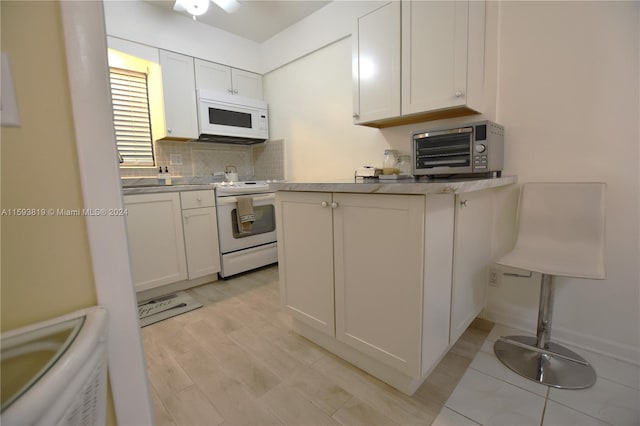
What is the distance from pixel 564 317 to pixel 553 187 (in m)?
0.77

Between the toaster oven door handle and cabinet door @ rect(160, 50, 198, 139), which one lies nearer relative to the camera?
the toaster oven door handle

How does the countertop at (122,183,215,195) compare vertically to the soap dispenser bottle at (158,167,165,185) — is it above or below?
below

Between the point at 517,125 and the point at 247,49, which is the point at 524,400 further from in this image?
the point at 247,49

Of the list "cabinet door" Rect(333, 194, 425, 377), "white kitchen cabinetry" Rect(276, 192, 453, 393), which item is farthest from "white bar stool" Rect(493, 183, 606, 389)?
"cabinet door" Rect(333, 194, 425, 377)

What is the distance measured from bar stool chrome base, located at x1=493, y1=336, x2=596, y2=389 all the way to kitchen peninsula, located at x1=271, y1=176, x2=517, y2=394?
0.84 ft

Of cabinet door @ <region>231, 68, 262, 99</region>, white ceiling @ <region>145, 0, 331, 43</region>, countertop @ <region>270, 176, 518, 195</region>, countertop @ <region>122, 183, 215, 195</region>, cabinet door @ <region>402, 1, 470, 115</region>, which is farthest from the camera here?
cabinet door @ <region>231, 68, 262, 99</region>

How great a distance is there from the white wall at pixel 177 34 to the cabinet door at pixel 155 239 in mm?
1443

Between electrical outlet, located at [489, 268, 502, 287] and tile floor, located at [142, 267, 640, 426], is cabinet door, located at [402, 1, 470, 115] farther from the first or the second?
tile floor, located at [142, 267, 640, 426]

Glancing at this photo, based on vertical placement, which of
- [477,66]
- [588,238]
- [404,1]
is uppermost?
[404,1]

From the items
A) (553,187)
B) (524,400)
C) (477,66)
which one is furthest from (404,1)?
(524,400)

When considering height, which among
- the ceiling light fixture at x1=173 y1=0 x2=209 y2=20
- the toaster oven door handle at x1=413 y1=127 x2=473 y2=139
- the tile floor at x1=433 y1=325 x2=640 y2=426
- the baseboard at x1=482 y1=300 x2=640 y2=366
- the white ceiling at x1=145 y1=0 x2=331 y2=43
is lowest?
the tile floor at x1=433 y1=325 x2=640 y2=426

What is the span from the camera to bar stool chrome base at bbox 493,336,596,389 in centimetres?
137

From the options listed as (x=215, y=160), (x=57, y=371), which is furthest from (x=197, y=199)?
(x=57, y=371)

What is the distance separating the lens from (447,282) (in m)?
1.35
